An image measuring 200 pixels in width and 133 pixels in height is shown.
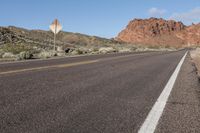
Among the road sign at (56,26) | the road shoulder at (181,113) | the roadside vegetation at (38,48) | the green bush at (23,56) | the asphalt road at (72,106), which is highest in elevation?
the road sign at (56,26)

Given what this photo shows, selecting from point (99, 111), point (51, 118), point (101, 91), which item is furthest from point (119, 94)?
point (51, 118)

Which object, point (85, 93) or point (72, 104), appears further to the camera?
point (85, 93)

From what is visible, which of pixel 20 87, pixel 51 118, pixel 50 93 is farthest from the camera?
pixel 20 87

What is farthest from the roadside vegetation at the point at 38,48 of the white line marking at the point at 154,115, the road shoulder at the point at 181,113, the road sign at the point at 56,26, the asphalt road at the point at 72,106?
the white line marking at the point at 154,115

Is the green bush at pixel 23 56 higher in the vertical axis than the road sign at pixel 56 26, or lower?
lower

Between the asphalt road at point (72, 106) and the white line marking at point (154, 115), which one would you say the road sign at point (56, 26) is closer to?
Result: the asphalt road at point (72, 106)

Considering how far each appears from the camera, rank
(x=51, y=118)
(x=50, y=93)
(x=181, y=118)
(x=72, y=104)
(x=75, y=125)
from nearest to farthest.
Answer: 1. (x=75, y=125)
2. (x=51, y=118)
3. (x=181, y=118)
4. (x=72, y=104)
5. (x=50, y=93)

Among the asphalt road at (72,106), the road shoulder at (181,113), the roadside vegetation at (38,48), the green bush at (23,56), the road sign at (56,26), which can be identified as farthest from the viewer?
the road sign at (56,26)

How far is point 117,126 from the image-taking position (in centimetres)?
498

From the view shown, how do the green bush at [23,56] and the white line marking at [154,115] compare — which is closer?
the white line marking at [154,115]

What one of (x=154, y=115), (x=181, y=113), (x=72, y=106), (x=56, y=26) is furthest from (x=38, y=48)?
(x=154, y=115)

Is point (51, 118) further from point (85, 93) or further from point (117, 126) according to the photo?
point (85, 93)

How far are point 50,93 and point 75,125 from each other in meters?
Result: 2.68

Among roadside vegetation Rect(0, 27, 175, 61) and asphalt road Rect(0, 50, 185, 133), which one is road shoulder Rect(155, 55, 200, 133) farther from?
roadside vegetation Rect(0, 27, 175, 61)
